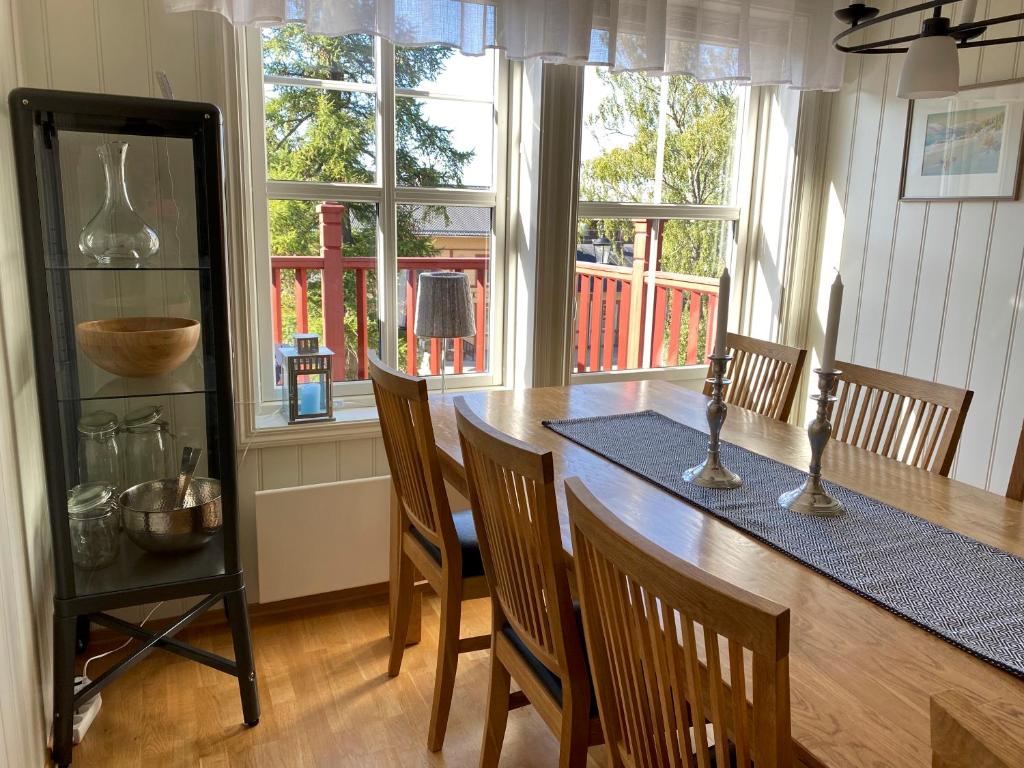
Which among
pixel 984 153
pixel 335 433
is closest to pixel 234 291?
pixel 335 433

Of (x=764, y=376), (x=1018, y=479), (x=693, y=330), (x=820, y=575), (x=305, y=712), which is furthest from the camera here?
(x=693, y=330)

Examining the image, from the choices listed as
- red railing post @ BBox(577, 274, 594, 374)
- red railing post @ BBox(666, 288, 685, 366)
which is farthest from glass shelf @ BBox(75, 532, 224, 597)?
red railing post @ BBox(666, 288, 685, 366)

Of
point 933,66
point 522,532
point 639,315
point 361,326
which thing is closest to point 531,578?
point 522,532

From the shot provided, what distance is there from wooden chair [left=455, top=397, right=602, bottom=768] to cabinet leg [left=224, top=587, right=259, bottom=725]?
2.44ft

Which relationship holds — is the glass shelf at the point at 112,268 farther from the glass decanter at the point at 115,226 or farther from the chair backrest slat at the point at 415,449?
the chair backrest slat at the point at 415,449

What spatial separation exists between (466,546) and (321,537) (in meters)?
0.75

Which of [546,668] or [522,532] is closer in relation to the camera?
[522,532]

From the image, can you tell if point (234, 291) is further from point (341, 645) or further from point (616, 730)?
point (616, 730)

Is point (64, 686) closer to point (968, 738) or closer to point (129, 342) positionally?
point (129, 342)

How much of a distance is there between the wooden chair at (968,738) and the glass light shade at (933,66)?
1.25 meters

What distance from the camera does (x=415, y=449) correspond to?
1796mm

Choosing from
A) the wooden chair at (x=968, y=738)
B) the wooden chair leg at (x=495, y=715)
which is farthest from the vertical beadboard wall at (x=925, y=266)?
the wooden chair at (x=968, y=738)

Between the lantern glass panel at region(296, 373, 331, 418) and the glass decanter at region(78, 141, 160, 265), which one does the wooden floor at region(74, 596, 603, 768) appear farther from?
the glass decanter at region(78, 141, 160, 265)

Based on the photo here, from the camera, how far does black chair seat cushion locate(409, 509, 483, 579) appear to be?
188 cm
